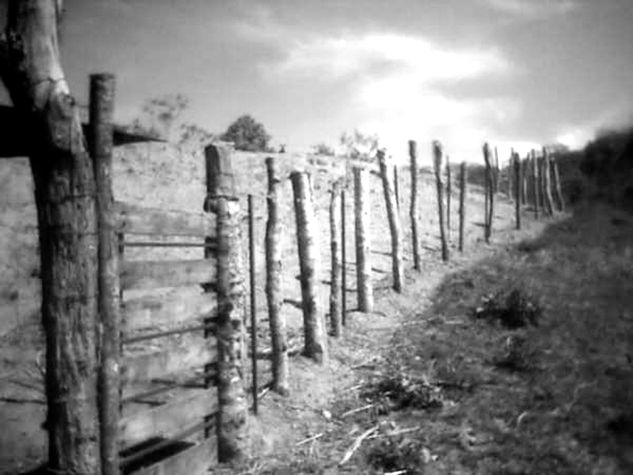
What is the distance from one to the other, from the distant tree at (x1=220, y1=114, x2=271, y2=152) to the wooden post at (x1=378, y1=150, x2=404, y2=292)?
59.8ft

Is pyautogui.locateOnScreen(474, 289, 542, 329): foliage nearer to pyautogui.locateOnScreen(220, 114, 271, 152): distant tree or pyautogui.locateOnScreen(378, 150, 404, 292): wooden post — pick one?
pyautogui.locateOnScreen(378, 150, 404, 292): wooden post

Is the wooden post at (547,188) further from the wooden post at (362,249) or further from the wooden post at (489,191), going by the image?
the wooden post at (362,249)

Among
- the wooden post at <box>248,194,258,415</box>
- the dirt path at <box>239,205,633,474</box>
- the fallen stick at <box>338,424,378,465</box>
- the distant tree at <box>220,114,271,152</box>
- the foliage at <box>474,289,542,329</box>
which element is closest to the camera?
the dirt path at <box>239,205,633,474</box>

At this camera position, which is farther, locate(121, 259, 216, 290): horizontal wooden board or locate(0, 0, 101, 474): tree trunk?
locate(121, 259, 216, 290): horizontal wooden board

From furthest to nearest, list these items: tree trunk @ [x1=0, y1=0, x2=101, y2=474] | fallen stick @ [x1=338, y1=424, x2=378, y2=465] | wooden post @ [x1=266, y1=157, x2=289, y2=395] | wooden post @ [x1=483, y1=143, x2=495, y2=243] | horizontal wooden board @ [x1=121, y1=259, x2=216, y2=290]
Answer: wooden post @ [x1=483, y1=143, x2=495, y2=243] → wooden post @ [x1=266, y1=157, x2=289, y2=395] → fallen stick @ [x1=338, y1=424, x2=378, y2=465] → horizontal wooden board @ [x1=121, y1=259, x2=216, y2=290] → tree trunk @ [x1=0, y1=0, x2=101, y2=474]

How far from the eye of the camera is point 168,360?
13.6ft

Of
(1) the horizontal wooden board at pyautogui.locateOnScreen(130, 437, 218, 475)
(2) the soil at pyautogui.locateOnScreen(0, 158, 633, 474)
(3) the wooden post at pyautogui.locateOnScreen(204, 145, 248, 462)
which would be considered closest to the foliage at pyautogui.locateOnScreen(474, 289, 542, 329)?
(2) the soil at pyautogui.locateOnScreen(0, 158, 633, 474)

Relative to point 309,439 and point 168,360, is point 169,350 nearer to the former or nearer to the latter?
point 168,360

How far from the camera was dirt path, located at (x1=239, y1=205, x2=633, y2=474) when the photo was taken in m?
4.75

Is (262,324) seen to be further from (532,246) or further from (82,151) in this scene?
(532,246)

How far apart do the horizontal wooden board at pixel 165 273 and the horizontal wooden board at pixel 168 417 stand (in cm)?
100

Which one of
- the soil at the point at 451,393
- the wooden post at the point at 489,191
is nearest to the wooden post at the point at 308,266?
the soil at the point at 451,393

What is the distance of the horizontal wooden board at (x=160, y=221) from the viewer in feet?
12.3

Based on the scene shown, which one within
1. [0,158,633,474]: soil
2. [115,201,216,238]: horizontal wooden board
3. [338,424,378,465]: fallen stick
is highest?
[115,201,216,238]: horizontal wooden board
